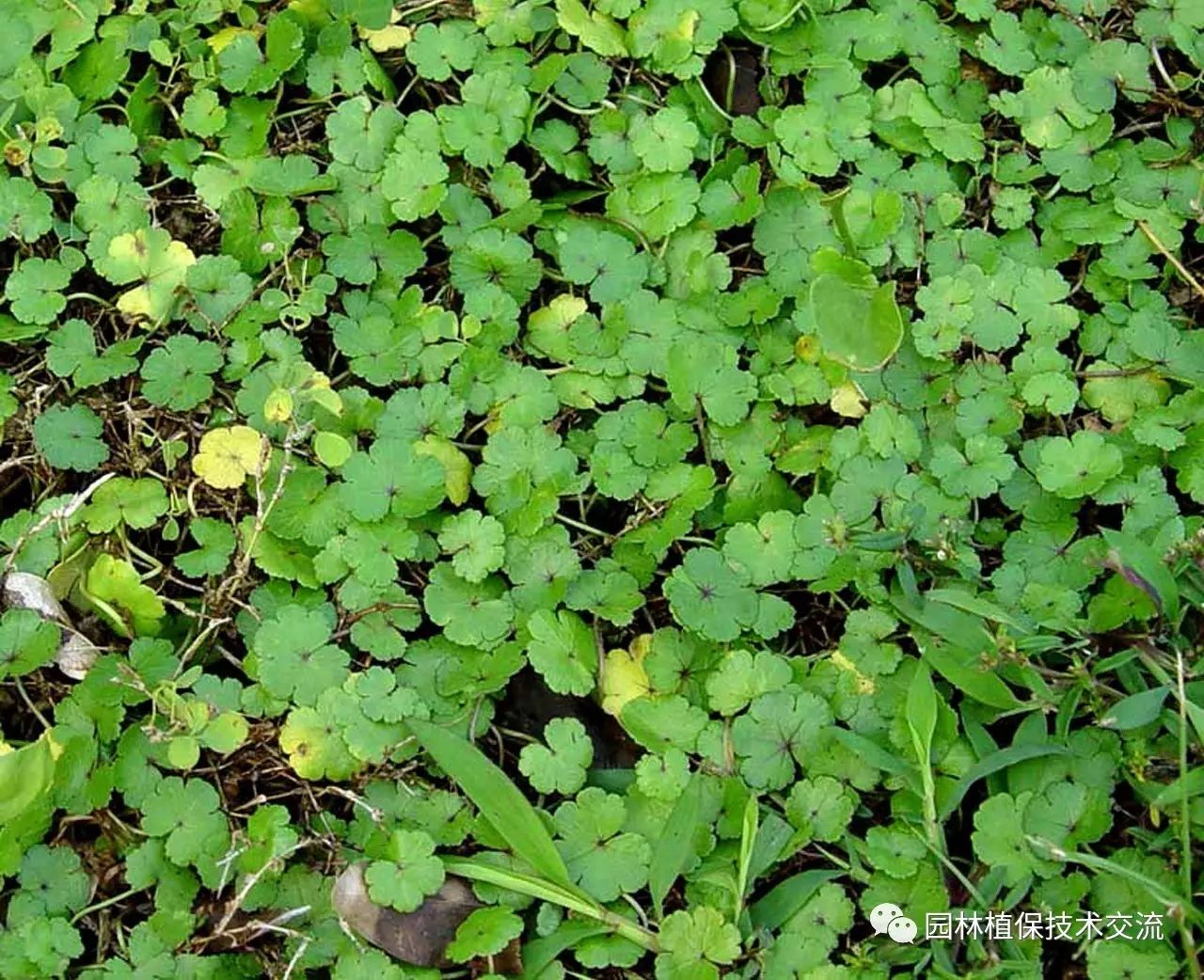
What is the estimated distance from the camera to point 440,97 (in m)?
2.79

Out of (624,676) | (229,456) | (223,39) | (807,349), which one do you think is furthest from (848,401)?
(223,39)

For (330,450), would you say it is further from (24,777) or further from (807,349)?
(807,349)

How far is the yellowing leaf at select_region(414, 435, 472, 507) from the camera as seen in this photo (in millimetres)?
2445

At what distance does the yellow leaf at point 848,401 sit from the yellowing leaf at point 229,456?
3.63ft

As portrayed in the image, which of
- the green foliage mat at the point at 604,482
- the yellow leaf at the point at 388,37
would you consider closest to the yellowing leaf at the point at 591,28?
the green foliage mat at the point at 604,482

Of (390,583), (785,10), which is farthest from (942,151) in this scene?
(390,583)

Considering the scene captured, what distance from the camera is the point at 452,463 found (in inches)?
96.7

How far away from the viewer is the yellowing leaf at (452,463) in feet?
8.02

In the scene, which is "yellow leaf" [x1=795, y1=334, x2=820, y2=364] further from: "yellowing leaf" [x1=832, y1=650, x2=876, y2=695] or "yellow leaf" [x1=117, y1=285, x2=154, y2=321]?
"yellow leaf" [x1=117, y1=285, x2=154, y2=321]

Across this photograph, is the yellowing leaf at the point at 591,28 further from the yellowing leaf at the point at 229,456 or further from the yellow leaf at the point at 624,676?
the yellow leaf at the point at 624,676

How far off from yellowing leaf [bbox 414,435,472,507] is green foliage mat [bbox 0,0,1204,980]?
0.01m

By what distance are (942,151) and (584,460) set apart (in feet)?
3.34

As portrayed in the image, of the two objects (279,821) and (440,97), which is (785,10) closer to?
(440,97)

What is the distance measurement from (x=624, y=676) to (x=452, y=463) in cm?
52
